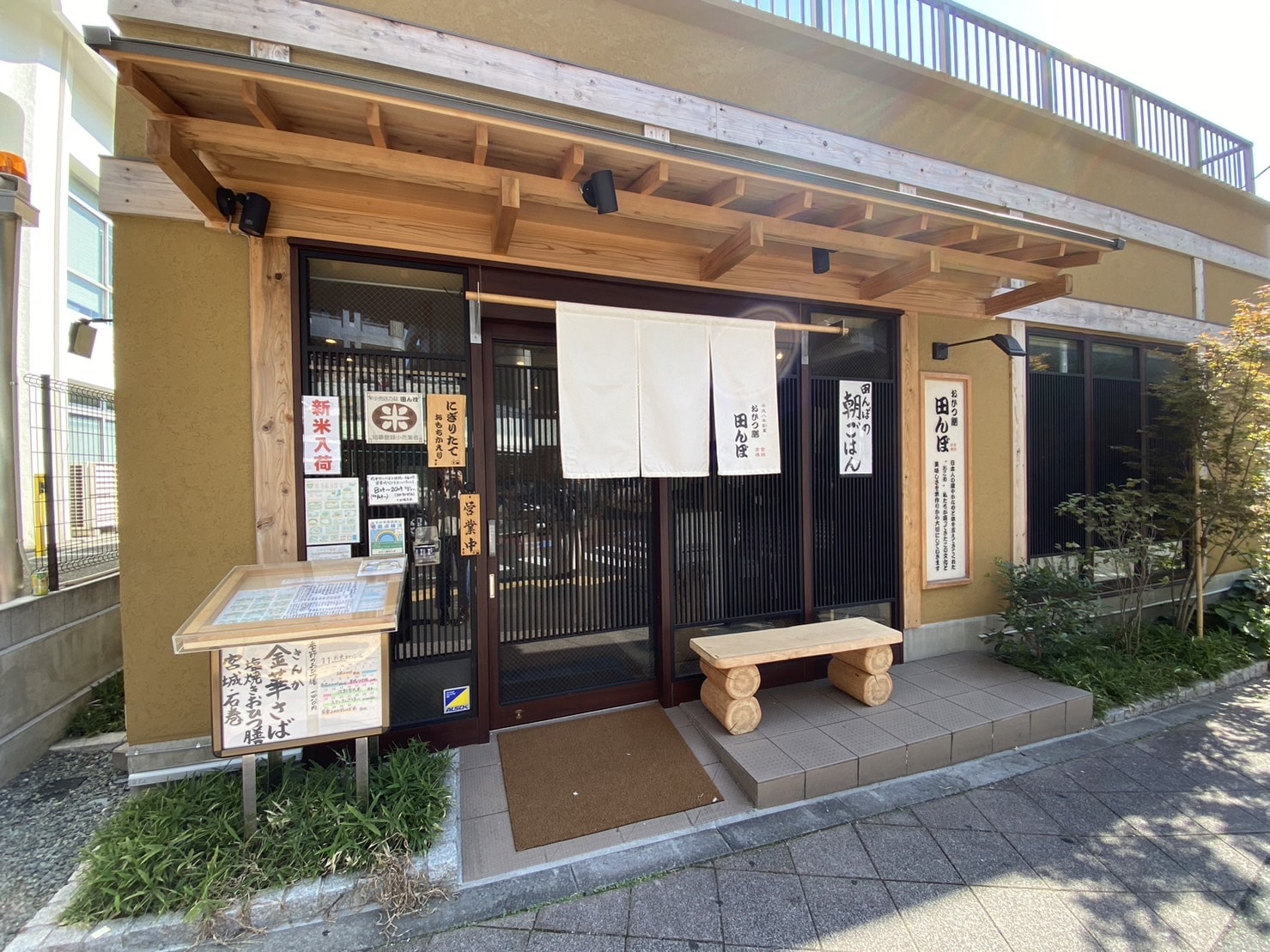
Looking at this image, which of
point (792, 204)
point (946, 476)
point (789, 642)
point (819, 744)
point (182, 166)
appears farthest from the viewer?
point (946, 476)

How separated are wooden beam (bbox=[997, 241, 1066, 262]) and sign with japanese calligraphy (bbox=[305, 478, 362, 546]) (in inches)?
225

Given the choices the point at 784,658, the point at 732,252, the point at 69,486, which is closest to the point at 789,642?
the point at 784,658

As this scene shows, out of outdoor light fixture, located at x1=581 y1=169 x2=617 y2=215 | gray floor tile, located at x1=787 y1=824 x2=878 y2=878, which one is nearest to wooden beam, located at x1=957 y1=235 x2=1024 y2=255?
outdoor light fixture, located at x1=581 y1=169 x2=617 y2=215

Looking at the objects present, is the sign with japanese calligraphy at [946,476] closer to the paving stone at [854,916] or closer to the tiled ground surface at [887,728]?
the tiled ground surface at [887,728]

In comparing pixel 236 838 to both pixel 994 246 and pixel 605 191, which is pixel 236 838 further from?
pixel 994 246

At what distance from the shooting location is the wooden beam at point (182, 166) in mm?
2580

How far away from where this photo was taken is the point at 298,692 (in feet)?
9.05

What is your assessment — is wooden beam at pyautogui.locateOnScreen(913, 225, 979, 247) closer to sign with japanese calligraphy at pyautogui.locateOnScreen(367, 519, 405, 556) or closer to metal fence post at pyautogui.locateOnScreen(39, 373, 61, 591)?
sign with japanese calligraphy at pyautogui.locateOnScreen(367, 519, 405, 556)

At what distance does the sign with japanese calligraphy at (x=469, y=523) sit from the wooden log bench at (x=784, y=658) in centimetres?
191

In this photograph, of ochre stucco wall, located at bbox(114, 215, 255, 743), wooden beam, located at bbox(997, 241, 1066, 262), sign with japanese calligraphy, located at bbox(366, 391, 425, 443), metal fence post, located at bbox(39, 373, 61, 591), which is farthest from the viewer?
wooden beam, located at bbox(997, 241, 1066, 262)

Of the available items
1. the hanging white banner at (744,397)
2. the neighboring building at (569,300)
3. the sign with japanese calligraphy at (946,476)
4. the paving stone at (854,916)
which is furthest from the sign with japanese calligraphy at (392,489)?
the sign with japanese calligraphy at (946,476)

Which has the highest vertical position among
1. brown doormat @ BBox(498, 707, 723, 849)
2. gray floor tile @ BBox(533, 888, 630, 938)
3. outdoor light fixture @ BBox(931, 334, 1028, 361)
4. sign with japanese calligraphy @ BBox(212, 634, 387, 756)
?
outdoor light fixture @ BBox(931, 334, 1028, 361)

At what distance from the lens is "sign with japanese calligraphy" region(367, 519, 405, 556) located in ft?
11.9

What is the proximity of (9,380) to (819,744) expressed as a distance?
6779 mm
